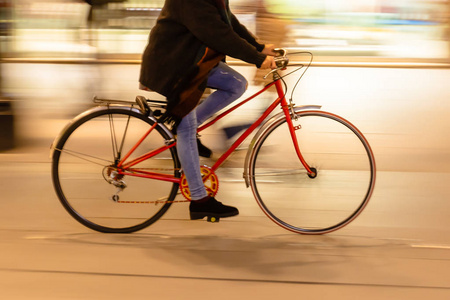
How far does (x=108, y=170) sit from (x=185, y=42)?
966 millimetres

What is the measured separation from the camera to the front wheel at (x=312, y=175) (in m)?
3.78

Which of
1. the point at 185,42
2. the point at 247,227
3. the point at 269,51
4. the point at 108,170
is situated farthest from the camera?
the point at 247,227

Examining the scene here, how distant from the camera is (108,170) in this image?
3896mm

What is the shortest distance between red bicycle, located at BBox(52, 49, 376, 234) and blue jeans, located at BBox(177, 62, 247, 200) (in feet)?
0.24

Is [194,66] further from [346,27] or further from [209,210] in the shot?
[346,27]

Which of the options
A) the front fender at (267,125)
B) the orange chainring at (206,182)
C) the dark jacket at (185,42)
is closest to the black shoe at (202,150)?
the orange chainring at (206,182)

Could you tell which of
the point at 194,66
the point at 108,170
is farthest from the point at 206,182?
the point at 194,66

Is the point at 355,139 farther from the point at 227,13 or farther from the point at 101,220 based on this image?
the point at 101,220

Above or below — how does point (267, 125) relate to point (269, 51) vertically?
below

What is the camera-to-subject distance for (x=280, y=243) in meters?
3.81

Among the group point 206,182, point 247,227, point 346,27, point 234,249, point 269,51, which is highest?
point 346,27

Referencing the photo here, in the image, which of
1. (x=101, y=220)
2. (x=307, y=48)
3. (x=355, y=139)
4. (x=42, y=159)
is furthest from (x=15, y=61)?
(x=355, y=139)

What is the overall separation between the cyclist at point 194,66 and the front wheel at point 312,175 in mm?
318

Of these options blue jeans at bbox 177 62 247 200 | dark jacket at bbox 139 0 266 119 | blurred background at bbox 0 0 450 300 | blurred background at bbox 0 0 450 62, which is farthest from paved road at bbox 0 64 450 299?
blurred background at bbox 0 0 450 62
